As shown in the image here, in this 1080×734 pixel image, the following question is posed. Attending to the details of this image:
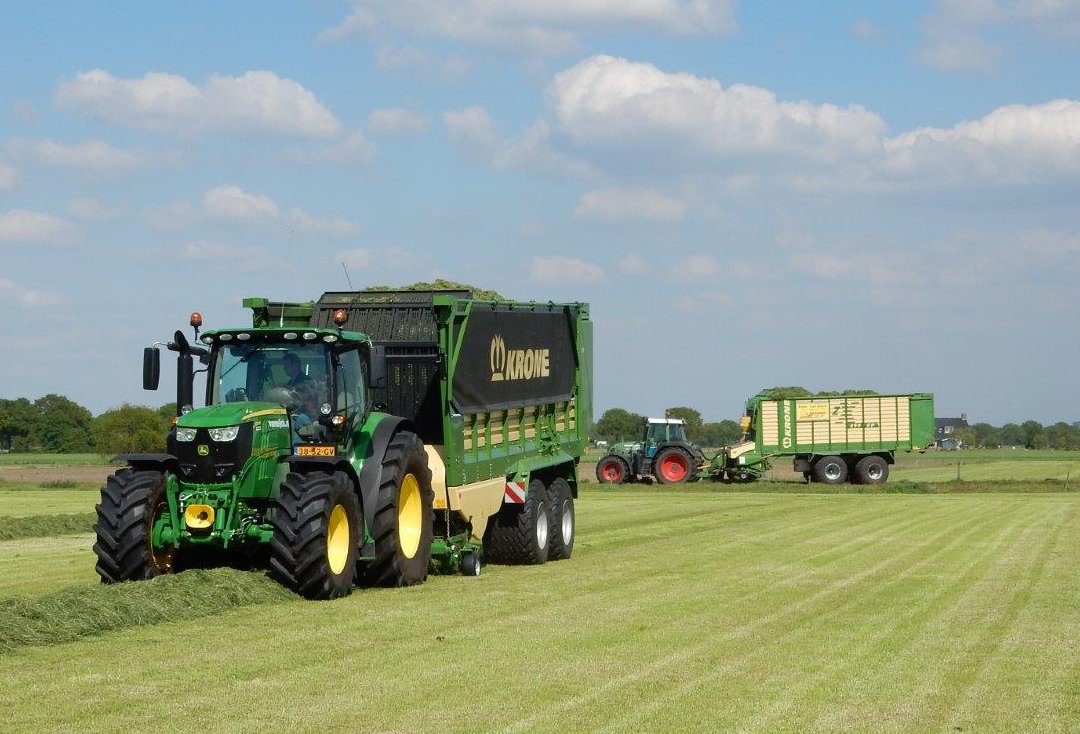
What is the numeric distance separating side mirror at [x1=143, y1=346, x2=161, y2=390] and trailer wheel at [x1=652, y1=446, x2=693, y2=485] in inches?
1485

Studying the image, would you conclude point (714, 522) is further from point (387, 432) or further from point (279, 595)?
point (279, 595)

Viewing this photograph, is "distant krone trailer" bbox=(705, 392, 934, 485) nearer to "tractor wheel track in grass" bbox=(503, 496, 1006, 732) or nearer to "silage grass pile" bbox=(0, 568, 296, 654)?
"tractor wheel track in grass" bbox=(503, 496, 1006, 732)

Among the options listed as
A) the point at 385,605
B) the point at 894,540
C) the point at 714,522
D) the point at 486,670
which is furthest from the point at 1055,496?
the point at 486,670

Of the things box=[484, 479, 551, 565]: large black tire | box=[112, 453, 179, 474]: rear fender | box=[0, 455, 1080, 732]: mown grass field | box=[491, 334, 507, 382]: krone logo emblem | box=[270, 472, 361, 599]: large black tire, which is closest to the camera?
box=[0, 455, 1080, 732]: mown grass field

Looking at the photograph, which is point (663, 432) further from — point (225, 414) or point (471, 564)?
point (225, 414)

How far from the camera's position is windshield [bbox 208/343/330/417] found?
1574 centimetres

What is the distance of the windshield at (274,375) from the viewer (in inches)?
620

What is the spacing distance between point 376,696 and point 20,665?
2.85m

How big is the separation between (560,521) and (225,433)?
747cm

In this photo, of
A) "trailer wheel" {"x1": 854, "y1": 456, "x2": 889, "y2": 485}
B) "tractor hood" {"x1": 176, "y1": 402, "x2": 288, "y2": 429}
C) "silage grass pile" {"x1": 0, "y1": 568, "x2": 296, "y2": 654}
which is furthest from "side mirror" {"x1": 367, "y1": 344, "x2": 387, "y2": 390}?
"trailer wheel" {"x1": 854, "y1": 456, "x2": 889, "y2": 485}

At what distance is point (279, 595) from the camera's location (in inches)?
564

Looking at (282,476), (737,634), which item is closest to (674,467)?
(282,476)

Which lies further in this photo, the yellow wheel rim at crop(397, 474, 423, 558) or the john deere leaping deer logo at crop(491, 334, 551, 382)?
the john deere leaping deer logo at crop(491, 334, 551, 382)

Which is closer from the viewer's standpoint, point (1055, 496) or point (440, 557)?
point (440, 557)
